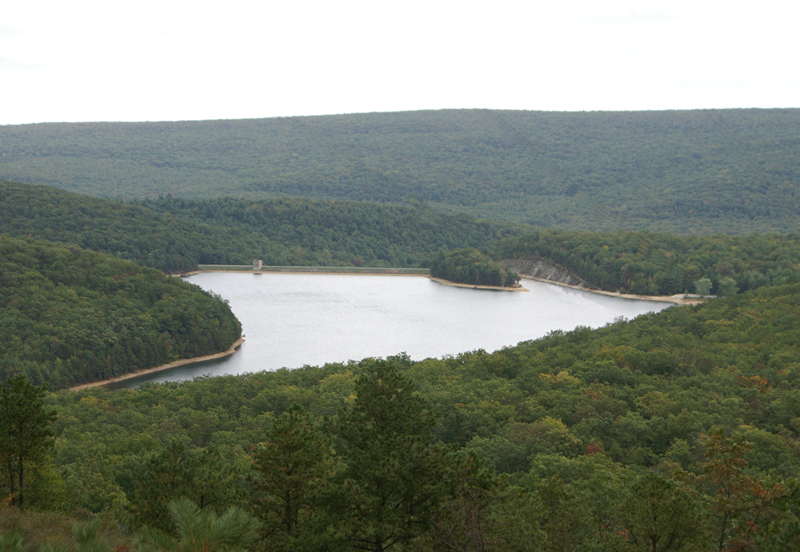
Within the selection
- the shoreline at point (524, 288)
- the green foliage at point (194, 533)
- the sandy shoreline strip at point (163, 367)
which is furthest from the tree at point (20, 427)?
the shoreline at point (524, 288)

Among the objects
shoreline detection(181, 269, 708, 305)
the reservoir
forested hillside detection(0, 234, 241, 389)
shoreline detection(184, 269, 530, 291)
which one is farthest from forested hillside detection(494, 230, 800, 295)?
forested hillside detection(0, 234, 241, 389)

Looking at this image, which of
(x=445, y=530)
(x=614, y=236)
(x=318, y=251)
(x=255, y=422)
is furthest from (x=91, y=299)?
(x=614, y=236)

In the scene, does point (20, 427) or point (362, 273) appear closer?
point (20, 427)

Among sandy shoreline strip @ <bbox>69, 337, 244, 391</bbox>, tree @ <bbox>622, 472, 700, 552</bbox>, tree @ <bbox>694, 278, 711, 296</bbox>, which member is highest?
tree @ <bbox>622, 472, 700, 552</bbox>

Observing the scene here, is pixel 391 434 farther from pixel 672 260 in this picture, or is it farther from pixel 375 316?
pixel 672 260

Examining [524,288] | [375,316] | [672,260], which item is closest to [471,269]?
[524,288]

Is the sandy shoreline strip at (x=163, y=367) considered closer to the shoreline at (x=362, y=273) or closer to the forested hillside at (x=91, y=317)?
the forested hillside at (x=91, y=317)

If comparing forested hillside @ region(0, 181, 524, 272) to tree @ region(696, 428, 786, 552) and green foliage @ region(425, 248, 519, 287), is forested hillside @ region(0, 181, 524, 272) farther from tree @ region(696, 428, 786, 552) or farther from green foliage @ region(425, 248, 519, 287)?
tree @ region(696, 428, 786, 552)
